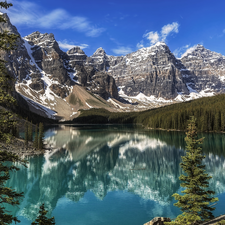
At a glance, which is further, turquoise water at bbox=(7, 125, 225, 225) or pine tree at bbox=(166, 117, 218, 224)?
turquoise water at bbox=(7, 125, 225, 225)

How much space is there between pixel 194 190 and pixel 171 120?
353ft

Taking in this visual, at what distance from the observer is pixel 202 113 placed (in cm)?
10456

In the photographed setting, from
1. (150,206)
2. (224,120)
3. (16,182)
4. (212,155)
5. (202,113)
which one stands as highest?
(202,113)

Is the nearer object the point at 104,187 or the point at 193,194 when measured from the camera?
the point at 193,194

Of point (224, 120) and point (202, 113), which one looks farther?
point (202, 113)

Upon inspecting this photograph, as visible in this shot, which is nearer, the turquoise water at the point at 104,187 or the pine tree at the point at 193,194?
the pine tree at the point at 193,194

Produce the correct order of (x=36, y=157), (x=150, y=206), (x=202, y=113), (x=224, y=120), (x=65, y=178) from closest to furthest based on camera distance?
1. (x=150, y=206)
2. (x=65, y=178)
3. (x=36, y=157)
4. (x=224, y=120)
5. (x=202, y=113)

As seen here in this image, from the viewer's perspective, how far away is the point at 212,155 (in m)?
47.7

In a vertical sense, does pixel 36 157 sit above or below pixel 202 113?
below

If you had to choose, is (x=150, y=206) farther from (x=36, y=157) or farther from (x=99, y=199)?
(x=36, y=157)

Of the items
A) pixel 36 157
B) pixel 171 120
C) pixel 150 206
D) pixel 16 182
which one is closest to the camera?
pixel 150 206

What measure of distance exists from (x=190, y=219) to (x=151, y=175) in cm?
2101

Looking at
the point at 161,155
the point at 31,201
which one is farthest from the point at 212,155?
the point at 31,201

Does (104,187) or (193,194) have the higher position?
(193,194)
